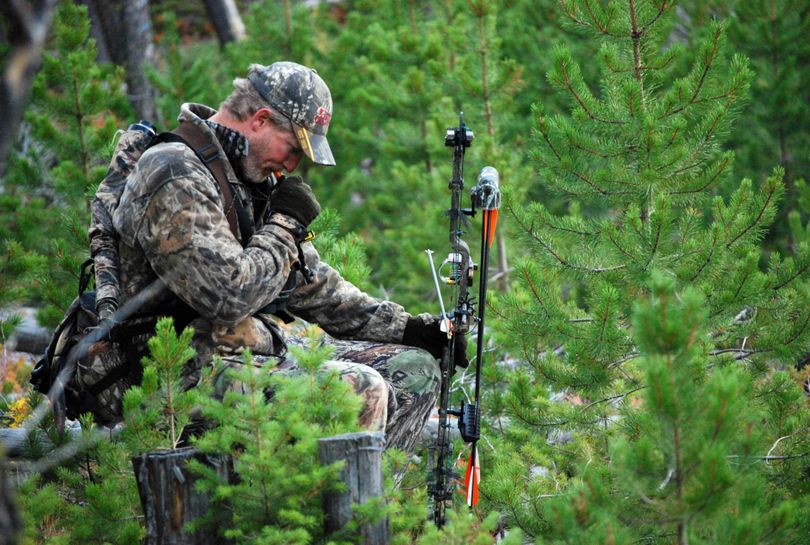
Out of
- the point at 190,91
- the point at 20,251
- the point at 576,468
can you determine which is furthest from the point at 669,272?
the point at 190,91

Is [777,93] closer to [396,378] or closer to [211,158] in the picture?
[396,378]

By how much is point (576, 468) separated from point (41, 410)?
3018 millimetres

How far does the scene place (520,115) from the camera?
1354 cm

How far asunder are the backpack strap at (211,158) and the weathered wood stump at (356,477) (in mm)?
1304

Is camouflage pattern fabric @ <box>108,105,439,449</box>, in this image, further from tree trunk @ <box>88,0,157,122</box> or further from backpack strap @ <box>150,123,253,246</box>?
tree trunk @ <box>88,0,157,122</box>

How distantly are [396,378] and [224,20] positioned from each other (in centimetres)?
1249

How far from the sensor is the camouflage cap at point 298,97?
4.89 m

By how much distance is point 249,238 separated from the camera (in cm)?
480

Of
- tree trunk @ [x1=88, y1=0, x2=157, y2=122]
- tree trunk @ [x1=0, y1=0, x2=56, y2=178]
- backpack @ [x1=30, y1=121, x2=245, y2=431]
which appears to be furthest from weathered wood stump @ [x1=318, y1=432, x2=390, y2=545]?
tree trunk @ [x1=88, y1=0, x2=157, y2=122]

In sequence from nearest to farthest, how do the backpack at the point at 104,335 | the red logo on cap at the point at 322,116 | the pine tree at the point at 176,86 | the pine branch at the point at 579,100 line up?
the backpack at the point at 104,335, the red logo on cap at the point at 322,116, the pine branch at the point at 579,100, the pine tree at the point at 176,86

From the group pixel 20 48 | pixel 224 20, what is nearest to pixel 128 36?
pixel 224 20

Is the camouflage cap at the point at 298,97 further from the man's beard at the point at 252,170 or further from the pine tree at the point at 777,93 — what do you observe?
the pine tree at the point at 777,93

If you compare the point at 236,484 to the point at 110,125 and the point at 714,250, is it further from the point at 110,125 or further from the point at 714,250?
the point at 110,125

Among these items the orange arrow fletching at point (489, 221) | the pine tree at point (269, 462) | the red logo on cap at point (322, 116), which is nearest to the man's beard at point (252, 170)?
the red logo on cap at point (322, 116)
